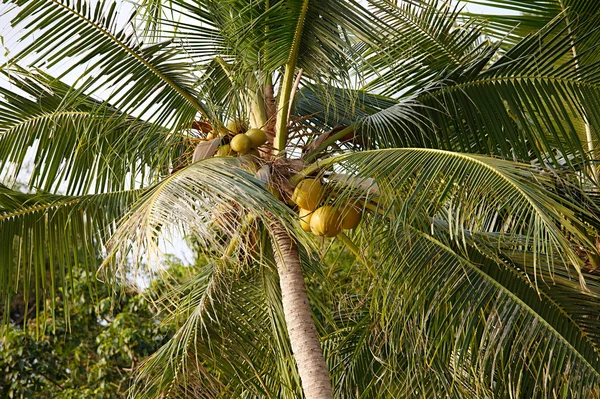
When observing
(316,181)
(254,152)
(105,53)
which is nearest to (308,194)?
(316,181)

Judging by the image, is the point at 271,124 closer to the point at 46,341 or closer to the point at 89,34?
the point at 89,34

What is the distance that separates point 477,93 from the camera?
390 centimetres

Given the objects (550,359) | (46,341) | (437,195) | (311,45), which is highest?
(311,45)

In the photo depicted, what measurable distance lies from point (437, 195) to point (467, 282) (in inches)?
25.6

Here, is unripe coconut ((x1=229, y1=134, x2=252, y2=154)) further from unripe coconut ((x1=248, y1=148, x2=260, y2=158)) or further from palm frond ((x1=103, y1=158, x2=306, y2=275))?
palm frond ((x1=103, y1=158, x2=306, y2=275))

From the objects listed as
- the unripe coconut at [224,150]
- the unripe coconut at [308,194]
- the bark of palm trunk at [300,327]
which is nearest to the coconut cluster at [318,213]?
the unripe coconut at [308,194]

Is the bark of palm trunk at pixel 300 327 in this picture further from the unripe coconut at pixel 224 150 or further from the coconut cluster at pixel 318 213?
the unripe coconut at pixel 224 150

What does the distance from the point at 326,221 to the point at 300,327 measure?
24.0 inches

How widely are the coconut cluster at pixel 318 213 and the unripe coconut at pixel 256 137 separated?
33 centimetres

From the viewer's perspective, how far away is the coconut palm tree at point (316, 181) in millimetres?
3377

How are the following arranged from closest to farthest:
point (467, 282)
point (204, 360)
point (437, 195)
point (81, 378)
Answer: point (437, 195), point (467, 282), point (204, 360), point (81, 378)

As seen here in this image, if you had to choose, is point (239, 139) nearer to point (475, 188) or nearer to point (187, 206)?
point (187, 206)

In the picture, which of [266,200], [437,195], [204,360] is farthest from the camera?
[204,360]

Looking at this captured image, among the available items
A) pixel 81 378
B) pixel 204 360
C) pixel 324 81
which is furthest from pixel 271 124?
pixel 81 378
